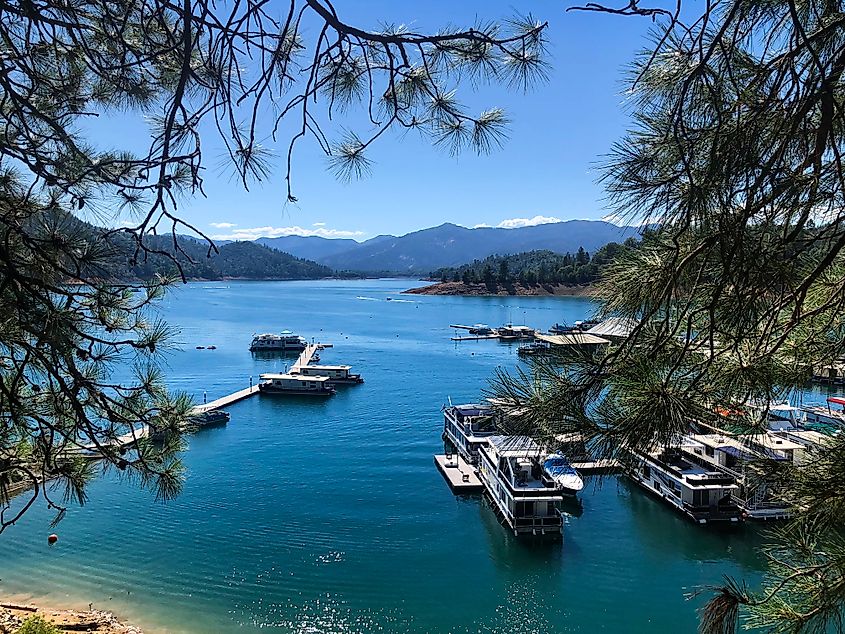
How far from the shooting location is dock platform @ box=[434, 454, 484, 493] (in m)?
10.9

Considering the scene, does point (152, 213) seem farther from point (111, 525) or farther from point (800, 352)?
point (111, 525)

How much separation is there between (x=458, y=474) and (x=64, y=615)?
6.72 m

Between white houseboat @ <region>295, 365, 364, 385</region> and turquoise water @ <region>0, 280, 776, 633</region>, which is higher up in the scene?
white houseboat @ <region>295, 365, 364, 385</region>

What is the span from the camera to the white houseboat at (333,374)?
20.6m

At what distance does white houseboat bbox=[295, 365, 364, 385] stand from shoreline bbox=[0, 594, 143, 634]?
12.9 m

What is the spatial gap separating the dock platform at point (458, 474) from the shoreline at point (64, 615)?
5.74 meters

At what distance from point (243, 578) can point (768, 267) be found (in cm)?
799

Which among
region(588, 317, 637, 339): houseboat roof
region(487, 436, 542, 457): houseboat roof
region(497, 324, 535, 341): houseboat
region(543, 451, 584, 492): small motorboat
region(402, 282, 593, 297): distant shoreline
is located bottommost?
region(543, 451, 584, 492): small motorboat

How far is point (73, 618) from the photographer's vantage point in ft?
22.8

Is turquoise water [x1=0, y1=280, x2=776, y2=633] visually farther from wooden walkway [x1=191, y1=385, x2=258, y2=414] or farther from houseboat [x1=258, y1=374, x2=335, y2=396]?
houseboat [x1=258, y1=374, x2=335, y2=396]

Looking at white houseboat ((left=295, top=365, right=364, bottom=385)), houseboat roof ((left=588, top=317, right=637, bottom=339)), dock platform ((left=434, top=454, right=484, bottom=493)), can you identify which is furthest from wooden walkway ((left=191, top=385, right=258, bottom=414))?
houseboat roof ((left=588, top=317, right=637, bottom=339))

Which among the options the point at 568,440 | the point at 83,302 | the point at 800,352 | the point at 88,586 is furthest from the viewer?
the point at 88,586

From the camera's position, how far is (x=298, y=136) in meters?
1.42

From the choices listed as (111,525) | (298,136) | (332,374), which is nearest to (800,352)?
(298,136)
